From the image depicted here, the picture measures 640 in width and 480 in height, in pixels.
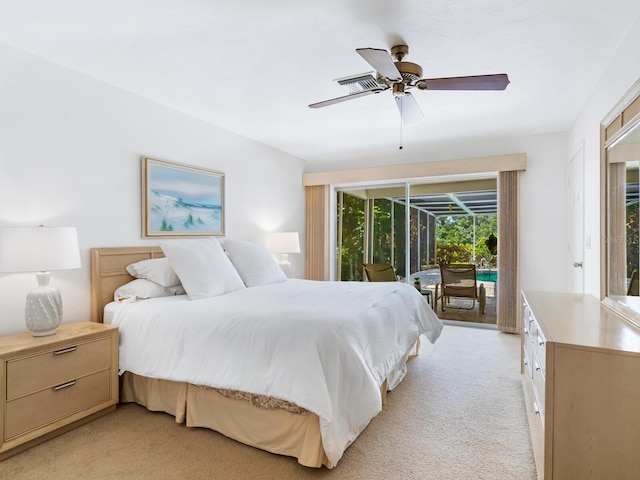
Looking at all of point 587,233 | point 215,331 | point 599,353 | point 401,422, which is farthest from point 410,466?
point 587,233

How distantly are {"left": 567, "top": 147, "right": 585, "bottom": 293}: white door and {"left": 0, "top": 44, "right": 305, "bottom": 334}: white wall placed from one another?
12.2ft

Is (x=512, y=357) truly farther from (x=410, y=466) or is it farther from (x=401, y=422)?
(x=410, y=466)

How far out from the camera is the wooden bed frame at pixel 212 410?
192 centimetres

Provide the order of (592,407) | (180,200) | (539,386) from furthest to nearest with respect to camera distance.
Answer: (180,200) < (539,386) < (592,407)

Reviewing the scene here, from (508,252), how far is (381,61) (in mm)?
3377

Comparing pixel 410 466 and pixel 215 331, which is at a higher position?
pixel 215 331

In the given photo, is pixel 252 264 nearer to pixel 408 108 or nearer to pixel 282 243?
pixel 282 243

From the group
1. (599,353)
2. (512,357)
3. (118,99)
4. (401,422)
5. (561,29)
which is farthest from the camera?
(512,357)

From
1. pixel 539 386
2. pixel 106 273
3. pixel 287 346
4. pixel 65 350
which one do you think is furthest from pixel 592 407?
pixel 106 273

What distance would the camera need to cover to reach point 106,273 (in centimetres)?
295

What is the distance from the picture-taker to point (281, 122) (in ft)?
13.2

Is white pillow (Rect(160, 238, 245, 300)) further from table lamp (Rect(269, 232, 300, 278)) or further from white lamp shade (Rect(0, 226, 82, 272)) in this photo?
table lamp (Rect(269, 232, 300, 278))

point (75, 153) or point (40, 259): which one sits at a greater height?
point (75, 153)

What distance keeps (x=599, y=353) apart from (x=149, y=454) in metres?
2.23
